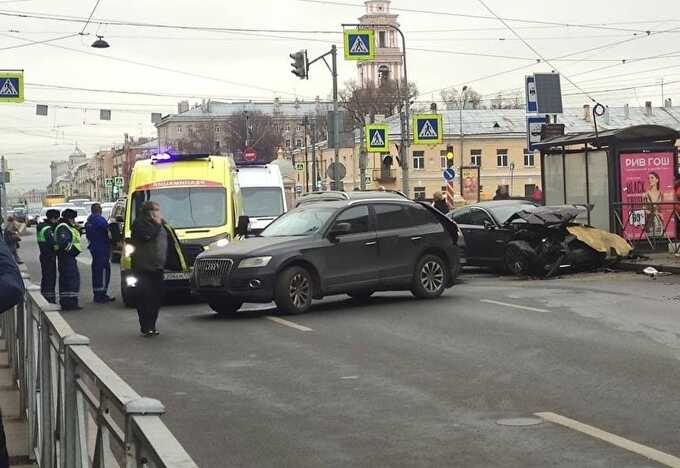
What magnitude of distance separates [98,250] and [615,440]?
553 inches

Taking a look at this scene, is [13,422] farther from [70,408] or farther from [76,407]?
[76,407]

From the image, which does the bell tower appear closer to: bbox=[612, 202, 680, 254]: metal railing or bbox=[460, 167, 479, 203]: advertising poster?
bbox=[460, 167, 479, 203]: advertising poster

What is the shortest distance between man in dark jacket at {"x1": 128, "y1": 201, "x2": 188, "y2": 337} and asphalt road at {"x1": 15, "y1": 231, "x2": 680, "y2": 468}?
366 mm

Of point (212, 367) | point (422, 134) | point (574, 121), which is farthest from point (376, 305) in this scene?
point (574, 121)

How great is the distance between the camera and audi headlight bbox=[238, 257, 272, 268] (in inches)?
609

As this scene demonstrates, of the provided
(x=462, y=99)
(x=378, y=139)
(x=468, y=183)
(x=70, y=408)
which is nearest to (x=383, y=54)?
(x=462, y=99)

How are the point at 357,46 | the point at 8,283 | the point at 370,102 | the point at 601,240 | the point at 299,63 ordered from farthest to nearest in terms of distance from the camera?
the point at 370,102 < the point at 299,63 < the point at 357,46 < the point at 601,240 < the point at 8,283

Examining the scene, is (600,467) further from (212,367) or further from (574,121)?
(574,121)

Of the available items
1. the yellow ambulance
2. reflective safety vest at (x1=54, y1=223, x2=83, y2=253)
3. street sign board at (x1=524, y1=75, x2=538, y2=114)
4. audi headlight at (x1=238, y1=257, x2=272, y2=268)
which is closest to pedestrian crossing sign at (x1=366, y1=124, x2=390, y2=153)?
street sign board at (x1=524, y1=75, x2=538, y2=114)

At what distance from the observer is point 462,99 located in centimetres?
11625

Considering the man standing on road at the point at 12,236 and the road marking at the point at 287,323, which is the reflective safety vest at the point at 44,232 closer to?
the road marking at the point at 287,323

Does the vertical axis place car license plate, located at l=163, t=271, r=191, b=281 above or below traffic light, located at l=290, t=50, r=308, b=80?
below

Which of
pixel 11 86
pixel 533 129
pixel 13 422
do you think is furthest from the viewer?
pixel 11 86

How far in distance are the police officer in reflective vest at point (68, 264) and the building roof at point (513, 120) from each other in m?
74.3
